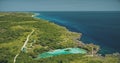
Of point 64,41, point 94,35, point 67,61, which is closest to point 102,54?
point 67,61

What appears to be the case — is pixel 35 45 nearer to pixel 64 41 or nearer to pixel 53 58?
pixel 64 41

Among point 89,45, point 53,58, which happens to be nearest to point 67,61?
point 53,58

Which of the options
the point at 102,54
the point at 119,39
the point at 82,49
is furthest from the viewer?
the point at 119,39

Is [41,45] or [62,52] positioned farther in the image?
[41,45]

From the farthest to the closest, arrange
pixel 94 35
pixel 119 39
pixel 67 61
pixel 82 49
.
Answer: pixel 94 35 → pixel 119 39 → pixel 82 49 → pixel 67 61

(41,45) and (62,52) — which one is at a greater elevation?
(62,52)

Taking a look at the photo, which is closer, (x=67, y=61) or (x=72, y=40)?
(x=67, y=61)

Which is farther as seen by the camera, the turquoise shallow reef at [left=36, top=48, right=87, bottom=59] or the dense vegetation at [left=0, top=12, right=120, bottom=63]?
the turquoise shallow reef at [left=36, top=48, right=87, bottom=59]

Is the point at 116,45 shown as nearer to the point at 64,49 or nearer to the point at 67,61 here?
the point at 64,49

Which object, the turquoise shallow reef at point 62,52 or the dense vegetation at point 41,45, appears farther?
the turquoise shallow reef at point 62,52
